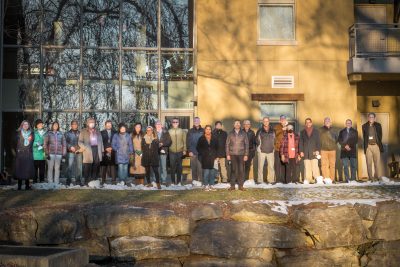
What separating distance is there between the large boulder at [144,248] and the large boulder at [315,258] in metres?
1.98

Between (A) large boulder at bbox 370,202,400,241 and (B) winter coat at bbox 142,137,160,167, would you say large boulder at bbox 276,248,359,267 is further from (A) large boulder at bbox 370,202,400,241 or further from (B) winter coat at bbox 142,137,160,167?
(B) winter coat at bbox 142,137,160,167

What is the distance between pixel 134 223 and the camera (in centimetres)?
1155

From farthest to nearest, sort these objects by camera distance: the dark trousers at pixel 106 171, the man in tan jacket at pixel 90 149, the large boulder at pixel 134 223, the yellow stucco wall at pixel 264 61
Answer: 1. the yellow stucco wall at pixel 264 61
2. the dark trousers at pixel 106 171
3. the man in tan jacket at pixel 90 149
4. the large boulder at pixel 134 223

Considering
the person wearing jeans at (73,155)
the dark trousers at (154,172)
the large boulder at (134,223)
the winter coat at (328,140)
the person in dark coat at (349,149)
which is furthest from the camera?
the winter coat at (328,140)

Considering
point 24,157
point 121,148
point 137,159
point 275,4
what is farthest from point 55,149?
point 275,4

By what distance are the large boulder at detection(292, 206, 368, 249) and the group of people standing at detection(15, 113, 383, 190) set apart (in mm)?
2643

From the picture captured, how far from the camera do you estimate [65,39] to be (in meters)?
19.1

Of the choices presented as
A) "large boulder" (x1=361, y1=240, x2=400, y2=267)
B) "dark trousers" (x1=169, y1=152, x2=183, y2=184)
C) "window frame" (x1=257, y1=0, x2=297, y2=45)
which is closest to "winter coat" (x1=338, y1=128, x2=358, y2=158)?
"window frame" (x1=257, y1=0, x2=297, y2=45)

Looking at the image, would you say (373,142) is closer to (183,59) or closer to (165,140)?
(165,140)

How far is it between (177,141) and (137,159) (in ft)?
4.13

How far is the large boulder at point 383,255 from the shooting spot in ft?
38.7

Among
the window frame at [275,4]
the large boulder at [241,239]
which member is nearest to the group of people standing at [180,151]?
the large boulder at [241,239]

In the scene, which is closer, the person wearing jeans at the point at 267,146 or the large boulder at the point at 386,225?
the large boulder at the point at 386,225

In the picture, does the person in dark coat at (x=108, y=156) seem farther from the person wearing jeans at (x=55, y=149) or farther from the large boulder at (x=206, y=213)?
the large boulder at (x=206, y=213)
